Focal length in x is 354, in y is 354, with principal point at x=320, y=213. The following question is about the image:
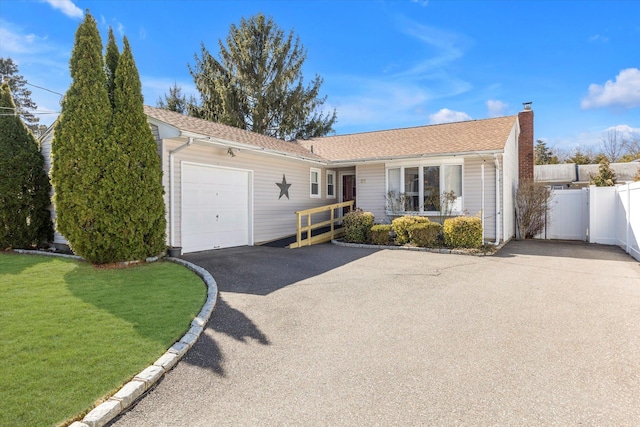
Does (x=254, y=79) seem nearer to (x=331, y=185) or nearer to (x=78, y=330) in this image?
(x=331, y=185)

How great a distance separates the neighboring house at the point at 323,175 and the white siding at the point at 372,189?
0.13 ft

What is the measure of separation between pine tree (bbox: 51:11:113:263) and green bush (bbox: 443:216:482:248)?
30.6 ft

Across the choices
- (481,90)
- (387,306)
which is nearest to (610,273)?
(387,306)

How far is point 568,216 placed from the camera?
14172mm

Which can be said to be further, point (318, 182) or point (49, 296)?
point (318, 182)

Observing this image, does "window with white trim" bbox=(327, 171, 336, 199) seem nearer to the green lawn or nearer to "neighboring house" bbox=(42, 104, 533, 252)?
"neighboring house" bbox=(42, 104, 533, 252)

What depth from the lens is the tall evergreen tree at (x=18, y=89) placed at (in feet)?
100

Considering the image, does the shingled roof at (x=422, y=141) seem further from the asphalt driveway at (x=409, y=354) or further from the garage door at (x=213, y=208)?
the asphalt driveway at (x=409, y=354)

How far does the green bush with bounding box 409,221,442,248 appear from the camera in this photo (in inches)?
441

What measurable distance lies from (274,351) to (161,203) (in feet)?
18.0

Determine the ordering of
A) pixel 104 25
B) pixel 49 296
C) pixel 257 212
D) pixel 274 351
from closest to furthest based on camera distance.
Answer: pixel 274 351 < pixel 49 296 < pixel 104 25 < pixel 257 212

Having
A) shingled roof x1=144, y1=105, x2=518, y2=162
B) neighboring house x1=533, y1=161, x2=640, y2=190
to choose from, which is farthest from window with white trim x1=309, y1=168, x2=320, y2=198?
neighboring house x1=533, y1=161, x2=640, y2=190

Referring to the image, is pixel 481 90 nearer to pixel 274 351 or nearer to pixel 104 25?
pixel 104 25

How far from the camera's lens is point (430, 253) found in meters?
10.6
